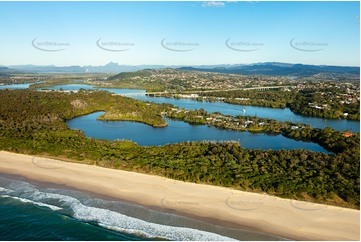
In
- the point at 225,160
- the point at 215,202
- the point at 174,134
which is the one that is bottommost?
the point at 215,202

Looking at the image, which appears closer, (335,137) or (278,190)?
(278,190)

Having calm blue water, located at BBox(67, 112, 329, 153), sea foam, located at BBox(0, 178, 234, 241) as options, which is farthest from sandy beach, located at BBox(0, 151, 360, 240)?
calm blue water, located at BBox(67, 112, 329, 153)

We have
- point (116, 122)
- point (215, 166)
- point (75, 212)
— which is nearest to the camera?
point (75, 212)

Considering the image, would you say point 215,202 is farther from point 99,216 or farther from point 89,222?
point 89,222

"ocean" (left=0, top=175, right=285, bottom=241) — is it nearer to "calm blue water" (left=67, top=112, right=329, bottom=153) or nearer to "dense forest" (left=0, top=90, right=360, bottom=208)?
"dense forest" (left=0, top=90, right=360, bottom=208)

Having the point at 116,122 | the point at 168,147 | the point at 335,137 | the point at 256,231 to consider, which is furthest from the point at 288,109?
the point at 256,231

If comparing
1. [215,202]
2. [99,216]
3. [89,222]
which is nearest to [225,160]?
[215,202]

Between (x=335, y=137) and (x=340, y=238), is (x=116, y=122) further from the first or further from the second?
(x=340, y=238)
